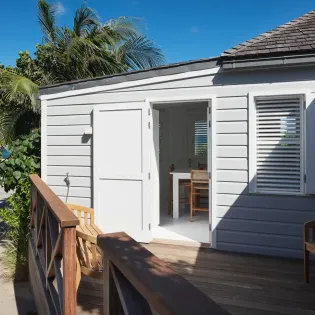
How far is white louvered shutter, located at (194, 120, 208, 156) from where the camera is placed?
8492 mm

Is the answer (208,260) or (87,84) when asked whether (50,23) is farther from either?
(208,260)

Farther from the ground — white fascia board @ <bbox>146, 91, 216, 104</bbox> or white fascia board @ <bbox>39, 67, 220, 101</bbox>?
white fascia board @ <bbox>39, 67, 220, 101</bbox>

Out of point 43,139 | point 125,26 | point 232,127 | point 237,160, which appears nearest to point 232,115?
point 232,127

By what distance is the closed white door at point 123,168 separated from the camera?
180 inches

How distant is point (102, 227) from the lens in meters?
4.83

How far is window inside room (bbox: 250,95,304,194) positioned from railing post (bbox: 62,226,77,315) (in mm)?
2686

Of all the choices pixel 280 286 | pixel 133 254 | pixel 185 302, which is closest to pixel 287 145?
pixel 280 286

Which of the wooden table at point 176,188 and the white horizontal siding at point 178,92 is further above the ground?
the white horizontal siding at point 178,92

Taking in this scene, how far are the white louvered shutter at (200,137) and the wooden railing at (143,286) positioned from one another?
7.00m

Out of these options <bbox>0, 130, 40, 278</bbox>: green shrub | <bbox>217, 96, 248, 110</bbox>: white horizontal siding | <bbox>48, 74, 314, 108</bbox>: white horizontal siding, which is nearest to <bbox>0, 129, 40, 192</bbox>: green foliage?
<bbox>0, 130, 40, 278</bbox>: green shrub

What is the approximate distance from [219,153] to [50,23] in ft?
25.9

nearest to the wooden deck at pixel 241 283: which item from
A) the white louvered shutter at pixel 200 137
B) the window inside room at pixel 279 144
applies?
the window inside room at pixel 279 144

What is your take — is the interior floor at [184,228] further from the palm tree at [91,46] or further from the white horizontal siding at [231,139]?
the palm tree at [91,46]

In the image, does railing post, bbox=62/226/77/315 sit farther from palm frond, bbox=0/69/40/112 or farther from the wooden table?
palm frond, bbox=0/69/40/112
